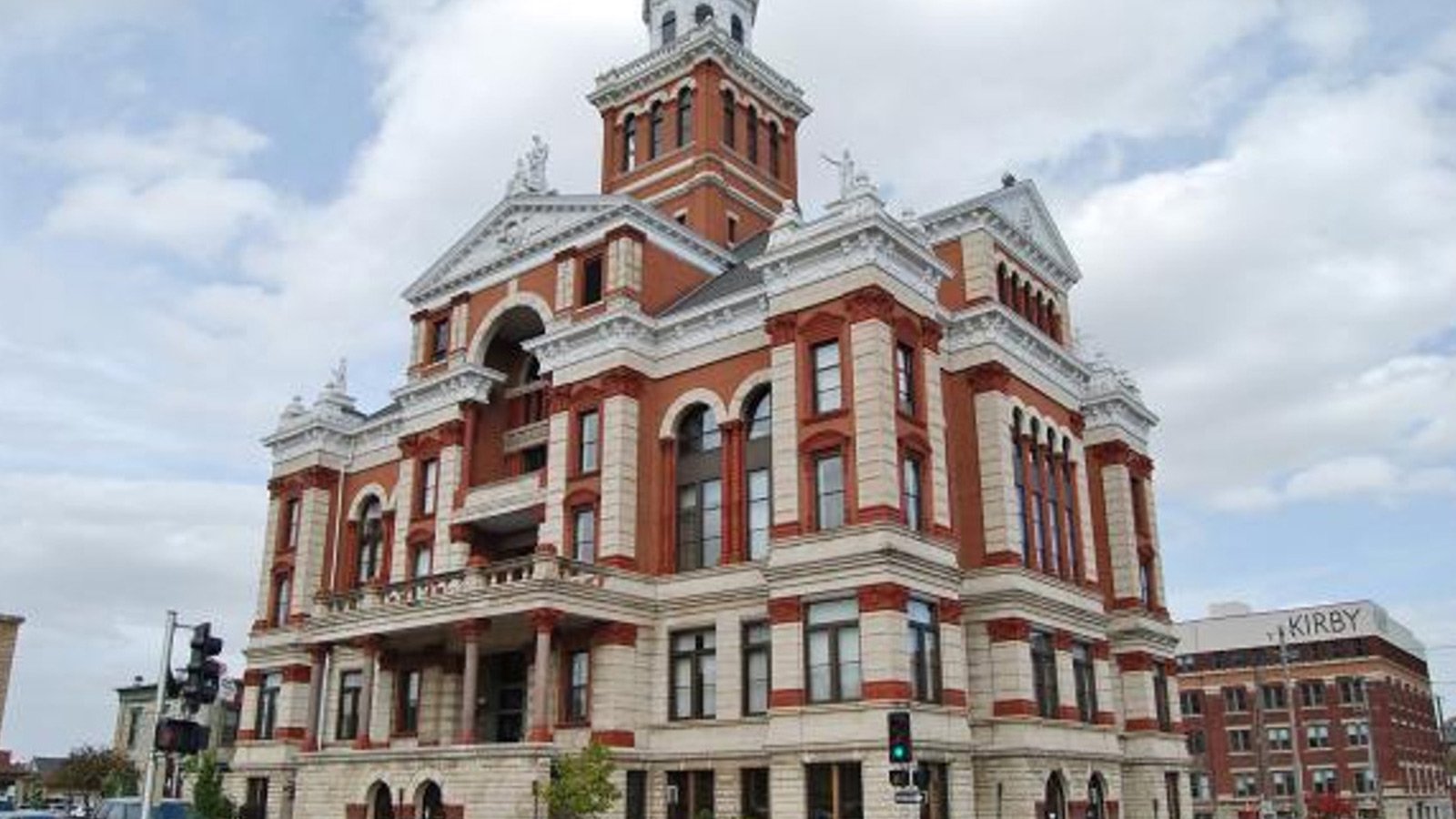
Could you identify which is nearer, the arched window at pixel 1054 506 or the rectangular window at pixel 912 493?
the rectangular window at pixel 912 493

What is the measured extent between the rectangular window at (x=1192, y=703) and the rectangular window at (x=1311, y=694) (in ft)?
23.8

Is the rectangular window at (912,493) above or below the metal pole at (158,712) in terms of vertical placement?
above

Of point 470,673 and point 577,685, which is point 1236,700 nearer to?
point 577,685

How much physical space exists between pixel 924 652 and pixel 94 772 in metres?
76.7

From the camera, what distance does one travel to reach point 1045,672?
4131 cm

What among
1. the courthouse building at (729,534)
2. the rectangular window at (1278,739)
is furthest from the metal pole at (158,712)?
the rectangular window at (1278,739)

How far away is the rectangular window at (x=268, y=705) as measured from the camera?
54.6m

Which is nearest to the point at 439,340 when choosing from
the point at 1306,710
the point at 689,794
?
the point at 689,794

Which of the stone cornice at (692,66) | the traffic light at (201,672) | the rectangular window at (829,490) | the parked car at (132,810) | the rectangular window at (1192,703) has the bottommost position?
the parked car at (132,810)

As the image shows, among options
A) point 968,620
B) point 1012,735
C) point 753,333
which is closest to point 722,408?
point 753,333

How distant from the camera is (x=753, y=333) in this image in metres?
41.5

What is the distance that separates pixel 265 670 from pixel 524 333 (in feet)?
63.6

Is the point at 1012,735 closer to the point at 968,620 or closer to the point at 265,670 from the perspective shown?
the point at 968,620

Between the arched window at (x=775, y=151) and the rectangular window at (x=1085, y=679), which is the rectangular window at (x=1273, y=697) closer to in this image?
the rectangular window at (x=1085, y=679)
